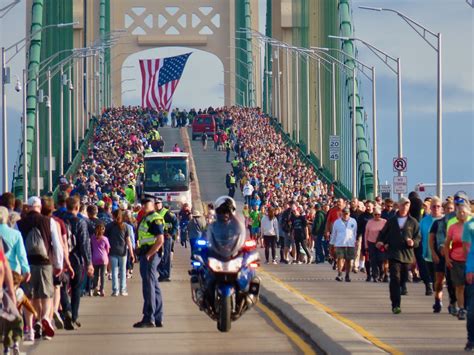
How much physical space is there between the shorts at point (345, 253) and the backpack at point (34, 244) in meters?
13.9

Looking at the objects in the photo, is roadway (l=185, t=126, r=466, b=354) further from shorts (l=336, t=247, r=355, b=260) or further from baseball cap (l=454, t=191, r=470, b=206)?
baseball cap (l=454, t=191, r=470, b=206)

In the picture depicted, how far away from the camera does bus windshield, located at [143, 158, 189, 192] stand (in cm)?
7019

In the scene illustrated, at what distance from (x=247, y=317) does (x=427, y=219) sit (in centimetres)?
358

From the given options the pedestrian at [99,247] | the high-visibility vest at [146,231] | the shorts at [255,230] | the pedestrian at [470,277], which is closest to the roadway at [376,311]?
the pedestrian at [470,277]

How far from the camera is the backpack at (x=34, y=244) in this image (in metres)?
18.3

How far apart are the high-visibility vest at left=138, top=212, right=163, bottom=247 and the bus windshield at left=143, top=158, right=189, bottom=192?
4958 cm

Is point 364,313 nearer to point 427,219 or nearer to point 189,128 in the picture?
point 427,219

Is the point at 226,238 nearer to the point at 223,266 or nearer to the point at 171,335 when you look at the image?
the point at 223,266

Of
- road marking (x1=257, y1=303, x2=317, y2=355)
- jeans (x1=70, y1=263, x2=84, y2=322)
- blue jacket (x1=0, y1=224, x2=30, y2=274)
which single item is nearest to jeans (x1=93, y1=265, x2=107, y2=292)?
road marking (x1=257, y1=303, x2=317, y2=355)

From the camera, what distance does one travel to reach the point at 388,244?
23.0m

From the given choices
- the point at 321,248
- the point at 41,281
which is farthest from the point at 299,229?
the point at 41,281

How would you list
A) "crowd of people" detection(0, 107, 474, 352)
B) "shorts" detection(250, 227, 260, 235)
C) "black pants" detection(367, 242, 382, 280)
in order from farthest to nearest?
"shorts" detection(250, 227, 260, 235) < "black pants" detection(367, 242, 382, 280) < "crowd of people" detection(0, 107, 474, 352)

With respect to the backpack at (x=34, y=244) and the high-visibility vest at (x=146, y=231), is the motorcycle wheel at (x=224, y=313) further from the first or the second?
the backpack at (x=34, y=244)

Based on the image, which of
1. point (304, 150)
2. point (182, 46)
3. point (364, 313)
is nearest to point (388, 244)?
point (364, 313)
